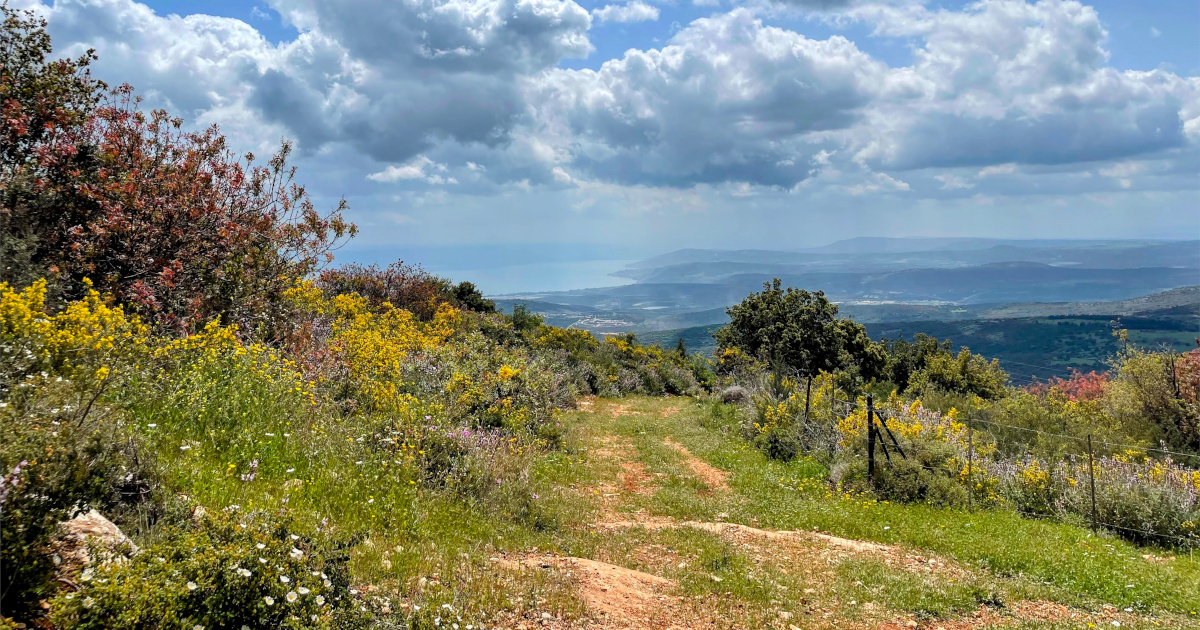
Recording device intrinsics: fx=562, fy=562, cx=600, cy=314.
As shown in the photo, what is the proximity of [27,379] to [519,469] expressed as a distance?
19.6 ft

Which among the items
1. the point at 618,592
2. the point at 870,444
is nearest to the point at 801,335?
the point at 870,444

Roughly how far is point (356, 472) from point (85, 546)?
11.8 ft

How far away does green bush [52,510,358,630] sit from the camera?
8.50ft

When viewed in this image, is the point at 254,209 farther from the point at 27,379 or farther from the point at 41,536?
the point at 41,536

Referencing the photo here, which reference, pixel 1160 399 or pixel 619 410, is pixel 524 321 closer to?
pixel 619 410

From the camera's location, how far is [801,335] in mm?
35000

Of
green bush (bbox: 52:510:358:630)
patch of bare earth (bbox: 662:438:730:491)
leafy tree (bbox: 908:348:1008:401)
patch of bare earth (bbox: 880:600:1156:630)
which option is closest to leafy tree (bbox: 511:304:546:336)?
patch of bare earth (bbox: 662:438:730:491)

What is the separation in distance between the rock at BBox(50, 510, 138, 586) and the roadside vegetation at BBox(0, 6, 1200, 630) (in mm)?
23

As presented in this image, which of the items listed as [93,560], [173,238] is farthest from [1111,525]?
[173,238]

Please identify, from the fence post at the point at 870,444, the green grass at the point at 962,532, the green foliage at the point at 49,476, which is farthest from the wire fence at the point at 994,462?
the green foliage at the point at 49,476

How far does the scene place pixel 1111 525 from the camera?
31.6 feet

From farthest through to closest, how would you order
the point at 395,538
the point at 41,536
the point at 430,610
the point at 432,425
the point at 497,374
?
the point at 497,374, the point at 432,425, the point at 395,538, the point at 430,610, the point at 41,536

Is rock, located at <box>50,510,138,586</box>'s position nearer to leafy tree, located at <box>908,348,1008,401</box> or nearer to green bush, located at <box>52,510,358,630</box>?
green bush, located at <box>52,510,358,630</box>

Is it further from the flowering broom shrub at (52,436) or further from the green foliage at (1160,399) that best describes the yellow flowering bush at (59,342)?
the green foliage at (1160,399)
